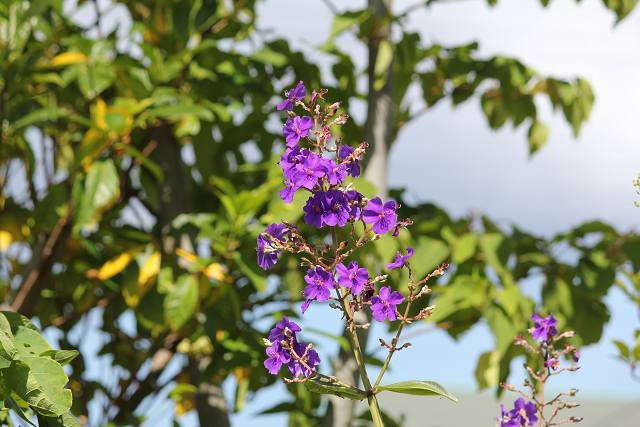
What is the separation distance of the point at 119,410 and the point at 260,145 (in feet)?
3.65

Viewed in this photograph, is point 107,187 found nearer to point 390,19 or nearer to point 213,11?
point 213,11

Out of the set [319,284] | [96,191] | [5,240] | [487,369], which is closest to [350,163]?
[319,284]

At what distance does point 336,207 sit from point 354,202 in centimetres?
4

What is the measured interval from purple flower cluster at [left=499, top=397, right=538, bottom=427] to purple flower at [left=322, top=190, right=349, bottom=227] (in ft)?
1.56

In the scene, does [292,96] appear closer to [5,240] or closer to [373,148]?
[373,148]

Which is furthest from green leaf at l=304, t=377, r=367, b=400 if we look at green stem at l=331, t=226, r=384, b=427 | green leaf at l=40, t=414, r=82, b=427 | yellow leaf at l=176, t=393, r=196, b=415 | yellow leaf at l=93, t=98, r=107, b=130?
yellow leaf at l=176, t=393, r=196, b=415

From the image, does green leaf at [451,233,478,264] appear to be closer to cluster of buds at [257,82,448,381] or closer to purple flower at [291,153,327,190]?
cluster of buds at [257,82,448,381]

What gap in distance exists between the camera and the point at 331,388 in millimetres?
652

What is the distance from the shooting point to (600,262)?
1808 mm

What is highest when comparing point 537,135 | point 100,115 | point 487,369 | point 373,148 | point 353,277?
point 537,135

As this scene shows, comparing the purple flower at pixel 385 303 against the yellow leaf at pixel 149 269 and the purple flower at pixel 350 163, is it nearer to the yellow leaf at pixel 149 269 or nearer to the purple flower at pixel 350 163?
the purple flower at pixel 350 163

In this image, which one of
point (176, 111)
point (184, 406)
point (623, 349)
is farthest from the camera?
point (184, 406)

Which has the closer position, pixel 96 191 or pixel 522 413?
pixel 522 413

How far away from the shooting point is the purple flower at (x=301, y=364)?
689 millimetres
